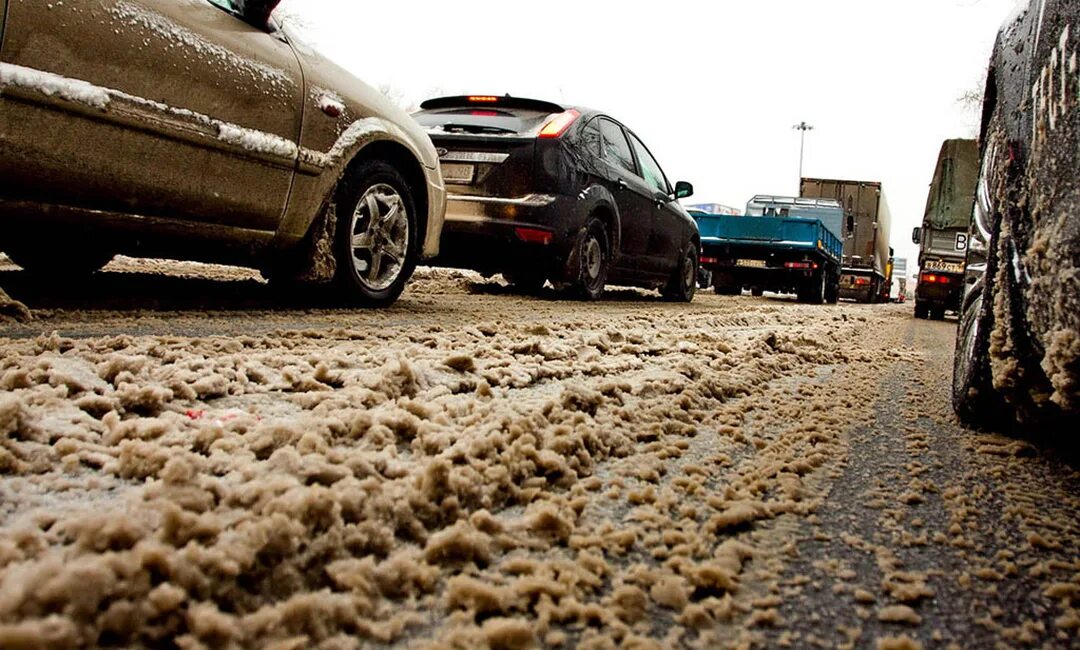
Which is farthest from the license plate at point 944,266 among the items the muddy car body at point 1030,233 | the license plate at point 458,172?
the muddy car body at point 1030,233

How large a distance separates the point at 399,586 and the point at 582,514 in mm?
426

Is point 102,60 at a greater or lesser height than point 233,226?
greater

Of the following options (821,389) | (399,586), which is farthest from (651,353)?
(399,586)

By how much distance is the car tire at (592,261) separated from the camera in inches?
262

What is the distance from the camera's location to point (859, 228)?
22.1m

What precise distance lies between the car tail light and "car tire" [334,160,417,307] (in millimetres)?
1516

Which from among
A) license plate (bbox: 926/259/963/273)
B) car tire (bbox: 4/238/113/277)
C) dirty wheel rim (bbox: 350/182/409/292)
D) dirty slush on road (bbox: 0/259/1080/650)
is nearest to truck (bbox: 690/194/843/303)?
license plate (bbox: 926/259/963/273)

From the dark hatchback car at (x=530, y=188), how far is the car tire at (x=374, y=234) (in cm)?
153

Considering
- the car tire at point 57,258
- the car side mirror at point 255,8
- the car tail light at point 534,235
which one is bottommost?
the car tire at point 57,258

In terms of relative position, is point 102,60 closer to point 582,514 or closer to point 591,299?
point 582,514

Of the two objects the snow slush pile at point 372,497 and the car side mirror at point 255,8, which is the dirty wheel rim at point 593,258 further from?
the snow slush pile at point 372,497

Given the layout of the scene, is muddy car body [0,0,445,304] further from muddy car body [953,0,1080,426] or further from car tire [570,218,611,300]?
muddy car body [953,0,1080,426]

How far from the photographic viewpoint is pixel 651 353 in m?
3.28

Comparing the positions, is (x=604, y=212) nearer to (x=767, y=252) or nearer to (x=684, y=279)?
(x=684, y=279)
